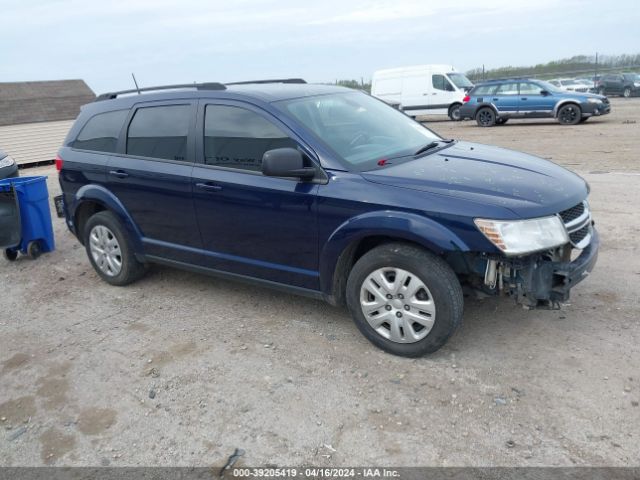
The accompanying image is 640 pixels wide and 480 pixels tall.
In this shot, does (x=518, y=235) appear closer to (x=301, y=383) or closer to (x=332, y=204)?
(x=332, y=204)

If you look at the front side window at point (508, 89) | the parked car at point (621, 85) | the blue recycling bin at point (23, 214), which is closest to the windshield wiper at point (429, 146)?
the blue recycling bin at point (23, 214)

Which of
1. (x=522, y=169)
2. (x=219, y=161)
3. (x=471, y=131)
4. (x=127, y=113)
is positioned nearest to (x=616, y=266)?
(x=522, y=169)

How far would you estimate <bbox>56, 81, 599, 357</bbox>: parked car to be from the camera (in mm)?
3500

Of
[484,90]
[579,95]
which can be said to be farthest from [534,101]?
[484,90]

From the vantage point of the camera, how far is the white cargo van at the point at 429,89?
2245 cm

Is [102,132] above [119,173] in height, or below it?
above

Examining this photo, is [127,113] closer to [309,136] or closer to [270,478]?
[309,136]

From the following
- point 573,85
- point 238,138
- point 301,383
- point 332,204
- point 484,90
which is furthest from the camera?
point 573,85

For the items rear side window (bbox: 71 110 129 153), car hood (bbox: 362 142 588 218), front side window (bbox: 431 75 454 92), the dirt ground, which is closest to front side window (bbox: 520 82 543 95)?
front side window (bbox: 431 75 454 92)

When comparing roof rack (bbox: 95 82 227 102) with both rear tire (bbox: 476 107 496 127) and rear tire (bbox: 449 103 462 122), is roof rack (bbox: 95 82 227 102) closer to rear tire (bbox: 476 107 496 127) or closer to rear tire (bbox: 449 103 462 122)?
rear tire (bbox: 476 107 496 127)

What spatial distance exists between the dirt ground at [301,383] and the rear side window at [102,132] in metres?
1.38

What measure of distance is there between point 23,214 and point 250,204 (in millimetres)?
3620

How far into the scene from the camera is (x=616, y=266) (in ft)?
16.5

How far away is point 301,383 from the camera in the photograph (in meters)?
3.61
